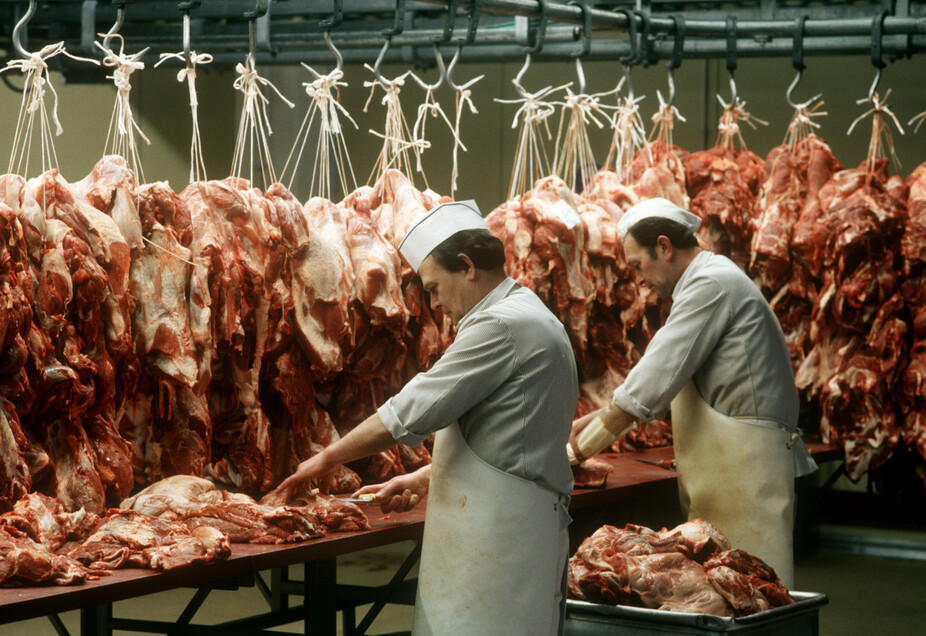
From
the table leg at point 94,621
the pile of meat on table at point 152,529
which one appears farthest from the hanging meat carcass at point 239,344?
the table leg at point 94,621

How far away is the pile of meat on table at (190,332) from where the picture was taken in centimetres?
400

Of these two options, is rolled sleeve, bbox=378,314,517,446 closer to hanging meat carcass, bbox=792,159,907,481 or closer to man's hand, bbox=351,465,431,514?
man's hand, bbox=351,465,431,514

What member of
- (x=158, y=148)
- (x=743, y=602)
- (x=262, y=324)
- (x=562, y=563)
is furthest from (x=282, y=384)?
(x=158, y=148)

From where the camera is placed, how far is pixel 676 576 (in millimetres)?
3887

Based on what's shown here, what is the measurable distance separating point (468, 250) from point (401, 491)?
1003mm

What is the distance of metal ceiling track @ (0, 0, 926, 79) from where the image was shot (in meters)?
6.00

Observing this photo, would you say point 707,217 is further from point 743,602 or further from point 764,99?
point 743,602

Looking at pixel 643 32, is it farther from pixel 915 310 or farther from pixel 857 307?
pixel 915 310

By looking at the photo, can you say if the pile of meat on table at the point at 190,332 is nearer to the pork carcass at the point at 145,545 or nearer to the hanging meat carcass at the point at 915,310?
the pork carcass at the point at 145,545

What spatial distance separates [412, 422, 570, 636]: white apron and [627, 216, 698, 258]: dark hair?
146 centimetres

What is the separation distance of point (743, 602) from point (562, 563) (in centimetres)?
54

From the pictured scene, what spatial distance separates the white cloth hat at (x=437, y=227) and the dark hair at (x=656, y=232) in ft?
4.08

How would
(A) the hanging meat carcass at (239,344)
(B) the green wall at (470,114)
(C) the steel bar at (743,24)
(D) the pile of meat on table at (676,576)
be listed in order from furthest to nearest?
(B) the green wall at (470,114)
(C) the steel bar at (743,24)
(A) the hanging meat carcass at (239,344)
(D) the pile of meat on table at (676,576)

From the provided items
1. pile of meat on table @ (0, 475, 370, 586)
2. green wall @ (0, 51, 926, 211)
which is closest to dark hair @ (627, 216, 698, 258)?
pile of meat on table @ (0, 475, 370, 586)
